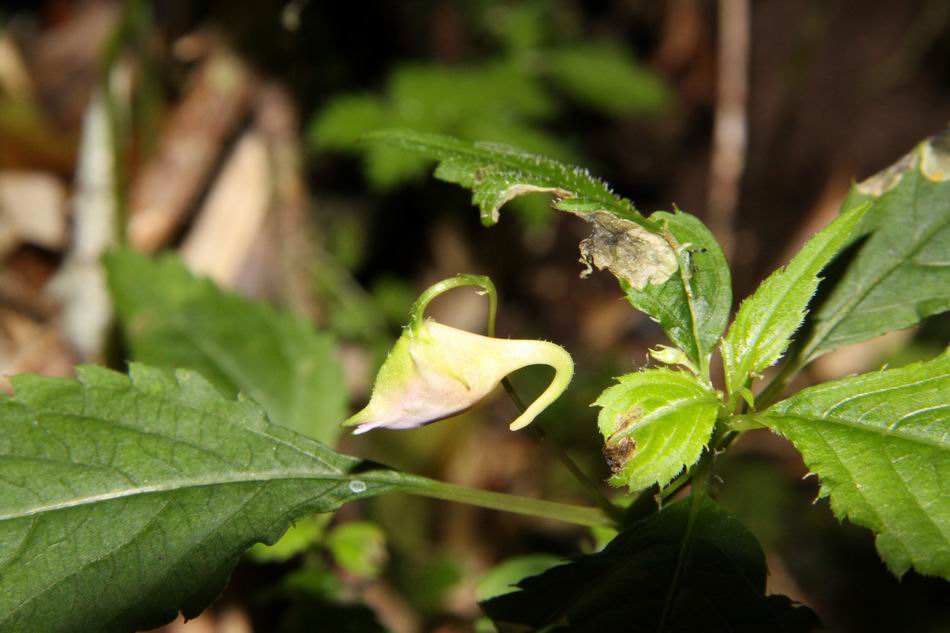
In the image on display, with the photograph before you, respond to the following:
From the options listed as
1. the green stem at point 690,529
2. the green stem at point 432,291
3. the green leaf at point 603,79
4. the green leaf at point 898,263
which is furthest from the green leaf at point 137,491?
the green leaf at point 603,79

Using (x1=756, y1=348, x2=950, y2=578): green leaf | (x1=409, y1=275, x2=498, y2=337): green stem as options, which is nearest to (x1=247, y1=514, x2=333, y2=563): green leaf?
(x1=409, y1=275, x2=498, y2=337): green stem

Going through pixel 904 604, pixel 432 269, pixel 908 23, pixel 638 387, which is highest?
pixel 908 23

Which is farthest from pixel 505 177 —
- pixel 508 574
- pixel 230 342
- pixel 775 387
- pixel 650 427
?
pixel 230 342

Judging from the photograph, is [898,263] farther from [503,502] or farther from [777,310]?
[503,502]

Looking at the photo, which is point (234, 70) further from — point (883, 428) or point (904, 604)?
point (904, 604)

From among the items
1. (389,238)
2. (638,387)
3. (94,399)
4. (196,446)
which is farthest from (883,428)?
(389,238)
